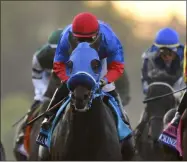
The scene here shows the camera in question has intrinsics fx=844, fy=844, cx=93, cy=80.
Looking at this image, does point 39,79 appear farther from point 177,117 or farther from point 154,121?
point 177,117

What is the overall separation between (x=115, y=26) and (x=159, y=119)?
25.6 m

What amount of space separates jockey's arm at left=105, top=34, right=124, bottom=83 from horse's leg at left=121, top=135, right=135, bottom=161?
734 millimetres

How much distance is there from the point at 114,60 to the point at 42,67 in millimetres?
4405

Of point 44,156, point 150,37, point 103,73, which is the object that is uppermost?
point 150,37

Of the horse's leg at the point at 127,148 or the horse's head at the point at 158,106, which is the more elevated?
the horse's head at the point at 158,106

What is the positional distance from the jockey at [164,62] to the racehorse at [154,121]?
12.2 inches

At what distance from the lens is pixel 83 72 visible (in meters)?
8.25

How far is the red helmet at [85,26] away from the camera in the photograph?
28.8 ft

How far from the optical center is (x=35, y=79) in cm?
1364

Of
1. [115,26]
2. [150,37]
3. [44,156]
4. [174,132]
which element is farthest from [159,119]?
[115,26]

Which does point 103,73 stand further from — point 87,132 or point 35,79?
point 35,79

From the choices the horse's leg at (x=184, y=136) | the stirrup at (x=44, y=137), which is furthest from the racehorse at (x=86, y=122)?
the horse's leg at (x=184, y=136)

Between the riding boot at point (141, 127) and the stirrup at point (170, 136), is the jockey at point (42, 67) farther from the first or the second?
the stirrup at point (170, 136)

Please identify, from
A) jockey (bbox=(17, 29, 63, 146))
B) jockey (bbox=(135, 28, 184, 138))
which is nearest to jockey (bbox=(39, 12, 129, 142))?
jockey (bbox=(17, 29, 63, 146))
